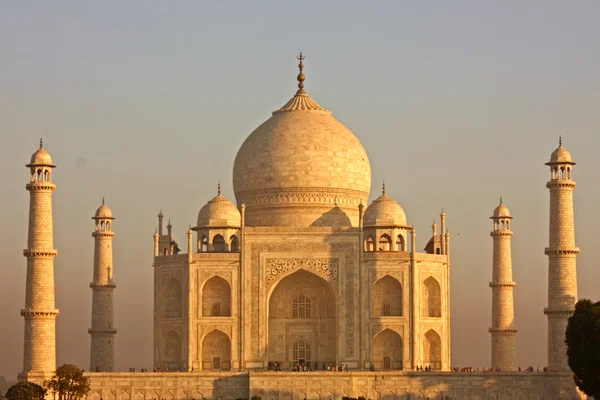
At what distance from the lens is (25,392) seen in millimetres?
41969

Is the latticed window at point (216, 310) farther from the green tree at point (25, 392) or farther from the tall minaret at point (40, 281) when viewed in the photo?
the green tree at point (25, 392)

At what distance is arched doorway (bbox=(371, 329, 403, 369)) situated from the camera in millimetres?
47250

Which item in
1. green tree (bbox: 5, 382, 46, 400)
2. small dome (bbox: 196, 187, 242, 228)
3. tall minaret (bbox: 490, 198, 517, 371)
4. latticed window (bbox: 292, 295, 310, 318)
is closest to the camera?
green tree (bbox: 5, 382, 46, 400)

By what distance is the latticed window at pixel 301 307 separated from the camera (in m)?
48.2

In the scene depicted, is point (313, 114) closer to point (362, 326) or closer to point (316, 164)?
point (316, 164)

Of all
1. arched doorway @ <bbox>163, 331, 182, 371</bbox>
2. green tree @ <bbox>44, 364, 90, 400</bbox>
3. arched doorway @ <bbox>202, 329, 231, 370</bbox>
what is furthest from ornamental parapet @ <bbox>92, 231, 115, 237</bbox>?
green tree @ <bbox>44, 364, 90, 400</bbox>

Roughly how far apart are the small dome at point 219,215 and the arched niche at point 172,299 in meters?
2.12

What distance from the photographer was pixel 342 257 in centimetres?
4750

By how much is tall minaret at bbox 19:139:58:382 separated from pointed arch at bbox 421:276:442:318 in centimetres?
1176

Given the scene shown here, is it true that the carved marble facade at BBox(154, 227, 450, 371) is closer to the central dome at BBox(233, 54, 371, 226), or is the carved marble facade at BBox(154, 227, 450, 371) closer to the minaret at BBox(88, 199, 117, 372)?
the central dome at BBox(233, 54, 371, 226)

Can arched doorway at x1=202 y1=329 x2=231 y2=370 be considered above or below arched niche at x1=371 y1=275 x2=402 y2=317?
below

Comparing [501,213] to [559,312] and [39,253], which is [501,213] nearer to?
[559,312]

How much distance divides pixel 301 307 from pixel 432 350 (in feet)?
14.3

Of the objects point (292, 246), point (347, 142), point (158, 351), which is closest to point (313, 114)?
point (347, 142)
